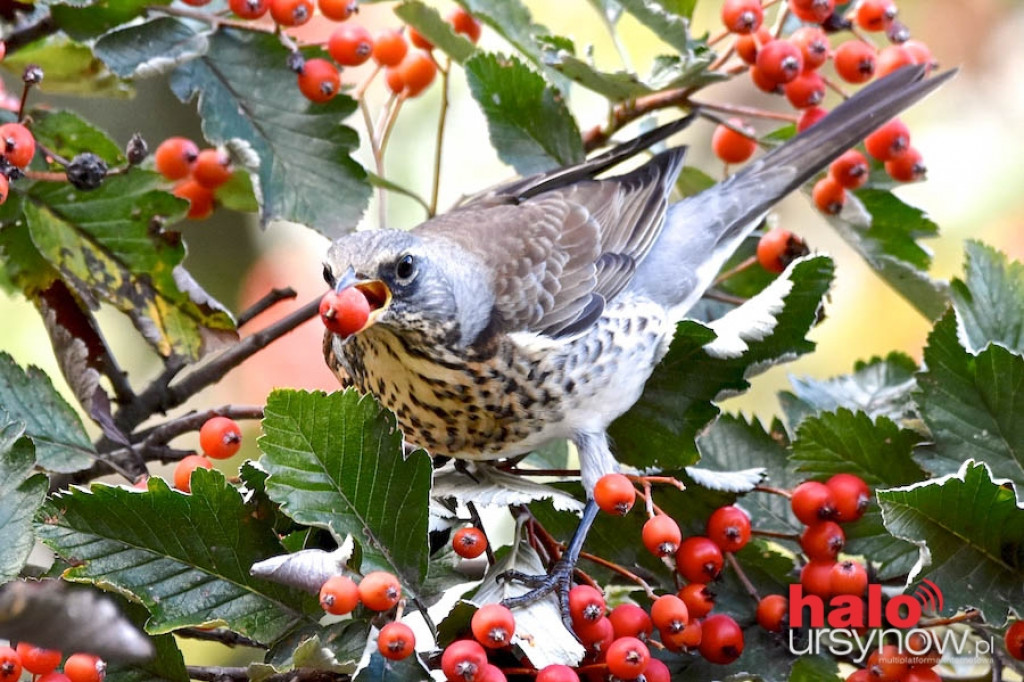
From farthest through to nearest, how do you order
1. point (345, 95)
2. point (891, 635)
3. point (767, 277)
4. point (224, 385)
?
point (224, 385)
point (767, 277)
point (345, 95)
point (891, 635)

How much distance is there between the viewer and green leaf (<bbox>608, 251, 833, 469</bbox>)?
1497 millimetres

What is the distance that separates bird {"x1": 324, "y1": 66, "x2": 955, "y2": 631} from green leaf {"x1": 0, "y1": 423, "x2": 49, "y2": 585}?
15.6 inches

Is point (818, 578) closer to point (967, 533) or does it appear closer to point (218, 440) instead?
point (967, 533)

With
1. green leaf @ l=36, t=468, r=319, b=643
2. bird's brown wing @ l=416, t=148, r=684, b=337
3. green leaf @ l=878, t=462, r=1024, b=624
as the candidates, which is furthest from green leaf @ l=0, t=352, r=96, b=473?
green leaf @ l=878, t=462, r=1024, b=624

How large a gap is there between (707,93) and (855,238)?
199cm

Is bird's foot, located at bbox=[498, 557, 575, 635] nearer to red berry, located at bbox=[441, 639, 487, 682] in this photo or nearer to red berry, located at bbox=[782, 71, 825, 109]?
red berry, located at bbox=[441, 639, 487, 682]

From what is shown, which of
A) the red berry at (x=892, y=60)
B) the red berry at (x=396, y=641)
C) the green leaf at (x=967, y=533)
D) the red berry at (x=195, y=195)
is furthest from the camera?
the red berry at (x=892, y=60)

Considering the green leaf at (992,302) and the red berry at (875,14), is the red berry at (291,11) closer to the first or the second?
the red berry at (875,14)

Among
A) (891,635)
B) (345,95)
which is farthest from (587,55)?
(891,635)

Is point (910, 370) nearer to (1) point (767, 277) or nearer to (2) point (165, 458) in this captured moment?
(1) point (767, 277)

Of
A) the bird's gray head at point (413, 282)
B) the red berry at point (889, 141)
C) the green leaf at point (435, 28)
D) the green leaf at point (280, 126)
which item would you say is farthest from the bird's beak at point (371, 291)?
the red berry at point (889, 141)

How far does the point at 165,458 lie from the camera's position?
154cm

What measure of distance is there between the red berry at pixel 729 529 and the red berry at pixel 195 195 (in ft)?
2.84

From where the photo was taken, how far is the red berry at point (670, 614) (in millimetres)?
1363
